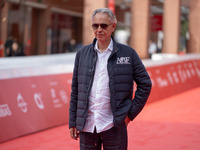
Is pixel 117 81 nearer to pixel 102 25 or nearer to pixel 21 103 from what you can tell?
pixel 102 25

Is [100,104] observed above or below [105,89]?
below

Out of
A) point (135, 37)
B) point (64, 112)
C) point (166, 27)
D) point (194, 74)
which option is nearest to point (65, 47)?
point (166, 27)

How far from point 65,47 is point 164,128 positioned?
2690cm

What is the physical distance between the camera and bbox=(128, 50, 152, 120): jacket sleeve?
3.64 meters

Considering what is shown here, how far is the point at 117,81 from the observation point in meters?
3.54

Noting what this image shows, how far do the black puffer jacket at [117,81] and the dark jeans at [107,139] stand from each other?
10 centimetres

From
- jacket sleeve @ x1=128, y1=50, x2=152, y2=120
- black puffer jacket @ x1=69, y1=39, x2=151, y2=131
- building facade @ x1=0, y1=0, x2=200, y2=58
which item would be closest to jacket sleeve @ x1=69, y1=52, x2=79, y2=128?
black puffer jacket @ x1=69, y1=39, x2=151, y2=131

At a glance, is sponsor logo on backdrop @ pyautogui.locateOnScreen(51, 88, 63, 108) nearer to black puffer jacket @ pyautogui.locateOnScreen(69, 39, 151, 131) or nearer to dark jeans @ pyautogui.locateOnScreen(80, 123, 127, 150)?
black puffer jacket @ pyautogui.locateOnScreen(69, 39, 151, 131)

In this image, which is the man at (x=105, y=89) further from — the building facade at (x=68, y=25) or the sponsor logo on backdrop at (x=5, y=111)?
the building facade at (x=68, y=25)

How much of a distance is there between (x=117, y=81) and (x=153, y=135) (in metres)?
4.25

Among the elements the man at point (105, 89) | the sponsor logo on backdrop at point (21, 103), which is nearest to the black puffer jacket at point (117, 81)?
the man at point (105, 89)

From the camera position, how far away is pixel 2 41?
2381 cm

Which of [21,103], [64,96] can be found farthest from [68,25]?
[21,103]

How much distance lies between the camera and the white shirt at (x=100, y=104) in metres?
3.53
